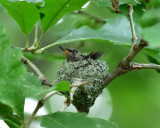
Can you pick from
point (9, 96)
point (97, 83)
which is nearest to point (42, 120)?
point (9, 96)

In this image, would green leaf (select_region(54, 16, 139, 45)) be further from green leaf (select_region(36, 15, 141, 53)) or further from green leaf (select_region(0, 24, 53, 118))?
green leaf (select_region(0, 24, 53, 118))

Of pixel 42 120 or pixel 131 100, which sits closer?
→ pixel 42 120

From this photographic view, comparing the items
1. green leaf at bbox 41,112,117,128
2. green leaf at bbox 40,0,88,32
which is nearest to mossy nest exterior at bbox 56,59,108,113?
green leaf at bbox 40,0,88,32

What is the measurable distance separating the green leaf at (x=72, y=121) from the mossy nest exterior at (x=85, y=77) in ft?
2.35

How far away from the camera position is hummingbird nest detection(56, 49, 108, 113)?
260 centimetres

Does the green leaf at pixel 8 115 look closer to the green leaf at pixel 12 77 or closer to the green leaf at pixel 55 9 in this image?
the green leaf at pixel 12 77

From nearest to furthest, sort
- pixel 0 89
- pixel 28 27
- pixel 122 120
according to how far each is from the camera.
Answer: pixel 0 89 → pixel 28 27 → pixel 122 120

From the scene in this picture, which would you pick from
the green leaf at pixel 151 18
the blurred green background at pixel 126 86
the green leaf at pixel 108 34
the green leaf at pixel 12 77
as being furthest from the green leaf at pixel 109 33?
the green leaf at pixel 151 18

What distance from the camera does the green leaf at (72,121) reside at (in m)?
1.73

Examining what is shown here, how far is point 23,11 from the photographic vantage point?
2.28 meters

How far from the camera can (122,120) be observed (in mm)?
4613

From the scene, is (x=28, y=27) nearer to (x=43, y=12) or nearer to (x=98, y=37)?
(x=43, y=12)

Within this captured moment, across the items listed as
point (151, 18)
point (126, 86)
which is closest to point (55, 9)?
point (151, 18)

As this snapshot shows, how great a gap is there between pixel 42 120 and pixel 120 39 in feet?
3.87
